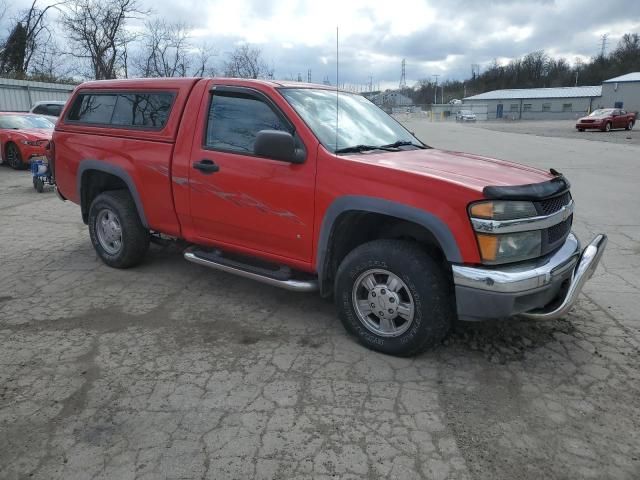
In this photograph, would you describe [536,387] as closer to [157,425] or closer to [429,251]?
[429,251]

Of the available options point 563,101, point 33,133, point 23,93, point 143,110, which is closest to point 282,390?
point 143,110

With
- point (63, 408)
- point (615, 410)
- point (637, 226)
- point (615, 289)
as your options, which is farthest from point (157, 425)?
point (637, 226)

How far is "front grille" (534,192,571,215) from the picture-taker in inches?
130

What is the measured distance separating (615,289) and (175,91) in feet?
14.8

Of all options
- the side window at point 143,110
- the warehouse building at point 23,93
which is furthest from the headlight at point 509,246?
the warehouse building at point 23,93

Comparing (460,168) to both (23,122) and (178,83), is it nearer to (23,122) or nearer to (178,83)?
(178,83)

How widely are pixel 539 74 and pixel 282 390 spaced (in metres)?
115

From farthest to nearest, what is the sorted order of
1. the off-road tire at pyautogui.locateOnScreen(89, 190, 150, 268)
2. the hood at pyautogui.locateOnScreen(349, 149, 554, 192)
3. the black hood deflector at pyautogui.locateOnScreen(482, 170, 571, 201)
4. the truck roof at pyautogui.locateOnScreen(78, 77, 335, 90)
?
1. the off-road tire at pyautogui.locateOnScreen(89, 190, 150, 268)
2. the truck roof at pyautogui.locateOnScreen(78, 77, 335, 90)
3. the hood at pyautogui.locateOnScreen(349, 149, 554, 192)
4. the black hood deflector at pyautogui.locateOnScreen(482, 170, 571, 201)

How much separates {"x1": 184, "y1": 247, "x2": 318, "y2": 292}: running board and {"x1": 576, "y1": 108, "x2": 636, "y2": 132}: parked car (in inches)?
1379

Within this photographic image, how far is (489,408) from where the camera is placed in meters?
3.03

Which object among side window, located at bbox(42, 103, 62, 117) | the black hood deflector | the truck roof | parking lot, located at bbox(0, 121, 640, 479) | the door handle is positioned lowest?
parking lot, located at bbox(0, 121, 640, 479)

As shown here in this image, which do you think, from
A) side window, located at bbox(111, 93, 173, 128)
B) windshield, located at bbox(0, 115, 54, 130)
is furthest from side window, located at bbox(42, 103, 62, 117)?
side window, located at bbox(111, 93, 173, 128)

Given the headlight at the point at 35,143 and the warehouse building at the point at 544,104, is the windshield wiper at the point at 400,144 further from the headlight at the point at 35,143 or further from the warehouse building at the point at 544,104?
the warehouse building at the point at 544,104

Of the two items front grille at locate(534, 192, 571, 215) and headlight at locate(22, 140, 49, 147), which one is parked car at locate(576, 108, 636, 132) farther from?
front grille at locate(534, 192, 571, 215)
